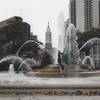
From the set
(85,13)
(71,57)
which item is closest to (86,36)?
(85,13)

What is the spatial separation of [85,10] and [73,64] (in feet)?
235

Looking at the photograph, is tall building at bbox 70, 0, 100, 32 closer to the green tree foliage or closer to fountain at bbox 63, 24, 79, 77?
the green tree foliage

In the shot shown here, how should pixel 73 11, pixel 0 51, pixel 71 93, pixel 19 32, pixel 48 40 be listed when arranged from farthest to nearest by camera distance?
1. pixel 48 40
2. pixel 73 11
3. pixel 19 32
4. pixel 0 51
5. pixel 71 93

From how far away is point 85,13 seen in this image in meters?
104

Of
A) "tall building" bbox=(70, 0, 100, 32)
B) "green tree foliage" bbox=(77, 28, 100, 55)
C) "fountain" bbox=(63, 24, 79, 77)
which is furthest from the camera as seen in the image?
"tall building" bbox=(70, 0, 100, 32)

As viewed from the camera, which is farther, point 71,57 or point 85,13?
point 85,13

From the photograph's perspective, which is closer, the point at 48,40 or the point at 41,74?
the point at 41,74

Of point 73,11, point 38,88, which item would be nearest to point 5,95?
point 38,88

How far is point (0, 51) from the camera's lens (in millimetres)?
69938

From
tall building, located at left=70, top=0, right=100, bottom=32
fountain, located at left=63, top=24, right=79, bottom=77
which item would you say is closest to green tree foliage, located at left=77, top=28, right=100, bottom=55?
tall building, located at left=70, top=0, right=100, bottom=32

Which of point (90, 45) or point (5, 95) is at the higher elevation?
point (90, 45)

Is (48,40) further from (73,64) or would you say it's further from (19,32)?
(73,64)

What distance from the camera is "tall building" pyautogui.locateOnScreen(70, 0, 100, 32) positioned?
3868 inches

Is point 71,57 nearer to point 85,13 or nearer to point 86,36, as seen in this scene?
point 86,36
